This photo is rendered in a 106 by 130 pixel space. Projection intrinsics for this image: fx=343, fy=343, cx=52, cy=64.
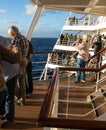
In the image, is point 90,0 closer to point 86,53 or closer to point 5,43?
point 86,53

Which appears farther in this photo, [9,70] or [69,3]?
[69,3]

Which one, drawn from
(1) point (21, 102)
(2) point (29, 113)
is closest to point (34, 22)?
(1) point (21, 102)

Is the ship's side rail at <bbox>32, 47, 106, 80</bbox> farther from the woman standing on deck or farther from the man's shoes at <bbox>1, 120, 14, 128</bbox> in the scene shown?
the man's shoes at <bbox>1, 120, 14, 128</bbox>

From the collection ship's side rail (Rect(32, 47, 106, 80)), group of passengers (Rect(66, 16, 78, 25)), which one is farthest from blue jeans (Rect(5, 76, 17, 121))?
group of passengers (Rect(66, 16, 78, 25))

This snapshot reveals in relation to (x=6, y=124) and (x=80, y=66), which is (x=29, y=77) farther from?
(x=6, y=124)

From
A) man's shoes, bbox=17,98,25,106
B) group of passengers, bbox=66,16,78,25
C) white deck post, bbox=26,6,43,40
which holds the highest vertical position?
group of passengers, bbox=66,16,78,25

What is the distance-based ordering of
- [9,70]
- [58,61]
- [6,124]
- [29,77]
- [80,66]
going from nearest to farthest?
1. [9,70]
2. [6,124]
3. [29,77]
4. [80,66]
5. [58,61]

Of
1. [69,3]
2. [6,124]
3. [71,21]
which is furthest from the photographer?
[71,21]

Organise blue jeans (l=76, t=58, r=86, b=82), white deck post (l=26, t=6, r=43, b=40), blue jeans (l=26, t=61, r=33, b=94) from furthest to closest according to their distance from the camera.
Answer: blue jeans (l=76, t=58, r=86, b=82) < white deck post (l=26, t=6, r=43, b=40) < blue jeans (l=26, t=61, r=33, b=94)

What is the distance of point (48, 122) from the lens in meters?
2.62

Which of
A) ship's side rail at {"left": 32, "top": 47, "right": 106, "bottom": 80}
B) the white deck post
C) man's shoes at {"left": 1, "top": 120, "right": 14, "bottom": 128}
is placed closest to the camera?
man's shoes at {"left": 1, "top": 120, "right": 14, "bottom": 128}

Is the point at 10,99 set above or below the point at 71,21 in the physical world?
below

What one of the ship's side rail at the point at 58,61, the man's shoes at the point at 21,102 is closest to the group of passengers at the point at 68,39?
the ship's side rail at the point at 58,61

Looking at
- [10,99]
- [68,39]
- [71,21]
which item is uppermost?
[71,21]
